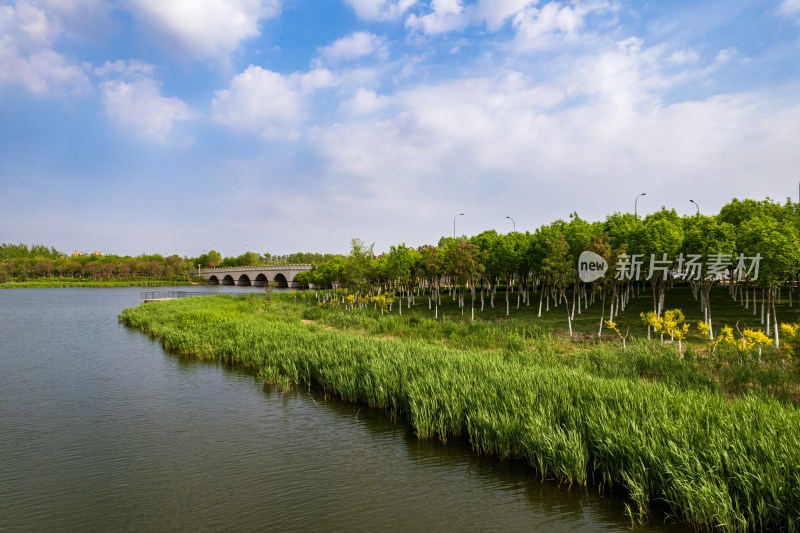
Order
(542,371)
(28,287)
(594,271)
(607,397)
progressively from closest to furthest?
1. (607,397)
2. (542,371)
3. (594,271)
4. (28,287)

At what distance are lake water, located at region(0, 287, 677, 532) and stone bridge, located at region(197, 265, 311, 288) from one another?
10523 cm

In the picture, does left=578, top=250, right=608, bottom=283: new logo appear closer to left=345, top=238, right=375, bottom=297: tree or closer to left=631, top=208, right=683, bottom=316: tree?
left=631, top=208, right=683, bottom=316: tree

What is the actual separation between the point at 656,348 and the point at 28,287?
147m

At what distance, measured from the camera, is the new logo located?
28358 millimetres

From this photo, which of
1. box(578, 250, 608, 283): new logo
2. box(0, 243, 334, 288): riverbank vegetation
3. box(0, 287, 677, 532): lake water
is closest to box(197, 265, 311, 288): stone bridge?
box(0, 243, 334, 288): riverbank vegetation

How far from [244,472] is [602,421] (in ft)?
27.1

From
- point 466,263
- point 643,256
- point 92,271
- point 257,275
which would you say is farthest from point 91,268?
point 643,256

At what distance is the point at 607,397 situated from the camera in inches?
433

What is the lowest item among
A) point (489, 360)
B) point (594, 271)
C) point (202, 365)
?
point (202, 365)

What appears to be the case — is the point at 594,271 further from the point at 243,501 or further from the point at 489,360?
the point at 243,501

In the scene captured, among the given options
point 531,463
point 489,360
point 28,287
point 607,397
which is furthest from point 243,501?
point 28,287

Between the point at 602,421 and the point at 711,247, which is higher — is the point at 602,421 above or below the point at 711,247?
below

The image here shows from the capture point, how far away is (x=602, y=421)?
945 centimetres

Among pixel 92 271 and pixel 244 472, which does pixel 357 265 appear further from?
pixel 92 271
